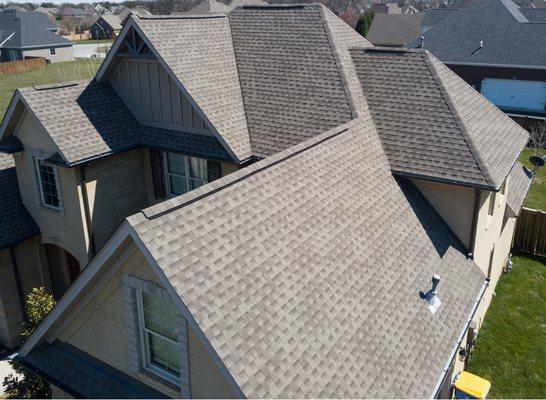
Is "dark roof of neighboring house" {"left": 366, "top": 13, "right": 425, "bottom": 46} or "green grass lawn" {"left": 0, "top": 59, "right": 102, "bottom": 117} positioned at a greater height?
"dark roof of neighboring house" {"left": 366, "top": 13, "right": 425, "bottom": 46}

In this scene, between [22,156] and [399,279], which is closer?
[399,279]

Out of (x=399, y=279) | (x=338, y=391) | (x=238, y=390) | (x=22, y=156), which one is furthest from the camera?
(x=22, y=156)

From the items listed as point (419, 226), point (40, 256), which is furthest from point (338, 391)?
point (40, 256)

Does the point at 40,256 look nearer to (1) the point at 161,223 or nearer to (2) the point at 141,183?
(2) the point at 141,183

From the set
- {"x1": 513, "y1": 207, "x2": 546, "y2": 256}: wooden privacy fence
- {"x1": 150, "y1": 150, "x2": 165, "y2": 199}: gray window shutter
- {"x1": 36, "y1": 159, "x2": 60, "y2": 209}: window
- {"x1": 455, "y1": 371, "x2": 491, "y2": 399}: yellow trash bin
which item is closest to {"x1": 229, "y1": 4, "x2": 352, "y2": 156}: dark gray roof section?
{"x1": 150, "y1": 150, "x2": 165, "y2": 199}: gray window shutter

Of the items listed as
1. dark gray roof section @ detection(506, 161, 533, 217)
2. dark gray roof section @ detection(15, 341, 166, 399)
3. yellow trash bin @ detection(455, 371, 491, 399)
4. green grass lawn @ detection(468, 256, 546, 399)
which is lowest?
green grass lawn @ detection(468, 256, 546, 399)

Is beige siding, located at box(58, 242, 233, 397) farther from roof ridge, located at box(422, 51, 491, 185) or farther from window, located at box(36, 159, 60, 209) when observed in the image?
roof ridge, located at box(422, 51, 491, 185)
